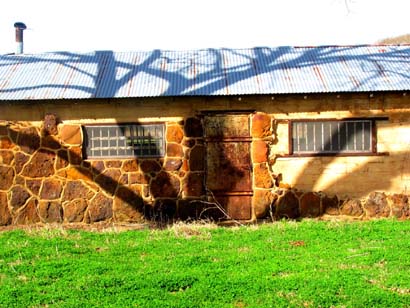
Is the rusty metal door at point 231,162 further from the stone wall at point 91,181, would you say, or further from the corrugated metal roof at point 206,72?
the corrugated metal roof at point 206,72

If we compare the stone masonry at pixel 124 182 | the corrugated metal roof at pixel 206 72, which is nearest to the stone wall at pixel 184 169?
the stone masonry at pixel 124 182

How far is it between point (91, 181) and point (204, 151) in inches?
95.0

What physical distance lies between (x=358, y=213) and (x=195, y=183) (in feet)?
11.1

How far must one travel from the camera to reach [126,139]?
10578 mm

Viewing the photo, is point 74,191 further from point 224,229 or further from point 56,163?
point 224,229

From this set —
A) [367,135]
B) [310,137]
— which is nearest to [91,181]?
[310,137]

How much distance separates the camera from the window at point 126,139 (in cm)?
1057

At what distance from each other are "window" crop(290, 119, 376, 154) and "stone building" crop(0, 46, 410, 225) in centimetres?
2

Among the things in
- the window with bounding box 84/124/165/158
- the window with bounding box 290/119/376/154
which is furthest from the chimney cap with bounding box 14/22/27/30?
the window with bounding box 290/119/376/154

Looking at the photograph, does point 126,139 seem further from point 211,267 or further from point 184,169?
point 211,267

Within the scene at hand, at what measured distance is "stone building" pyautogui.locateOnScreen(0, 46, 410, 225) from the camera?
34.1ft

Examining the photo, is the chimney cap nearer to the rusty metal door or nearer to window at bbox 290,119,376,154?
the rusty metal door

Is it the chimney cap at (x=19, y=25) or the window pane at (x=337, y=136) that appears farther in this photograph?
the chimney cap at (x=19, y=25)

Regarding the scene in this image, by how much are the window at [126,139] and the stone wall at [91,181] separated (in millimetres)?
176
